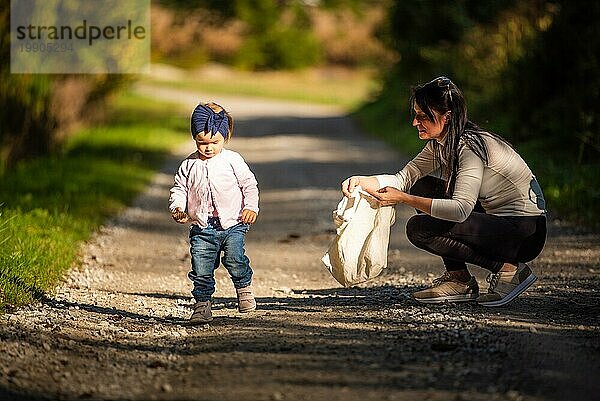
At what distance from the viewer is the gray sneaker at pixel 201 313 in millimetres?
6125

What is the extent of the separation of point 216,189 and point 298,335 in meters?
1.06

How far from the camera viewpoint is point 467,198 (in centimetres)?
611

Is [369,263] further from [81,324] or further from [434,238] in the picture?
[81,324]

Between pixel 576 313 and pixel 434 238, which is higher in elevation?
pixel 434 238

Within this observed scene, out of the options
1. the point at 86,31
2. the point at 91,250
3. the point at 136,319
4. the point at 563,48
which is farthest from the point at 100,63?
the point at 136,319

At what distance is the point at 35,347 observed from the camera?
550 cm

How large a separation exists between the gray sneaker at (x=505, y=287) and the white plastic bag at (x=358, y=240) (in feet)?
2.17

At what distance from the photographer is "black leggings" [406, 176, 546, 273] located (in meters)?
6.26

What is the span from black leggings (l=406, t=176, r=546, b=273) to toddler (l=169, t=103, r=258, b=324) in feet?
3.34

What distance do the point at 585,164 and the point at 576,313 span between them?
629cm

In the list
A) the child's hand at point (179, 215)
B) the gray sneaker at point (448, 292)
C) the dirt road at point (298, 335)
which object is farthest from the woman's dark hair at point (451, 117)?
the child's hand at point (179, 215)

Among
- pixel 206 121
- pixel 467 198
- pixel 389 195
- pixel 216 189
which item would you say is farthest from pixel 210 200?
pixel 467 198

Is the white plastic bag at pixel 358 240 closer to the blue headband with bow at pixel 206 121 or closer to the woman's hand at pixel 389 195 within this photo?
the woman's hand at pixel 389 195

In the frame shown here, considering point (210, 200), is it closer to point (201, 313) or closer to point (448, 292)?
point (201, 313)
